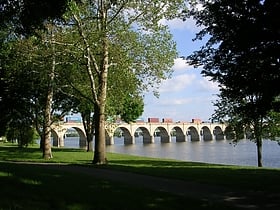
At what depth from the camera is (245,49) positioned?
14.5 meters

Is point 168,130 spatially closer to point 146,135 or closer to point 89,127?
point 146,135

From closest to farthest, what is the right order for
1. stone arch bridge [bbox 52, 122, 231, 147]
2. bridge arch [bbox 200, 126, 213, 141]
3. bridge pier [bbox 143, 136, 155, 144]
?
stone arch bridge [bbox 52, 122, 231, 147] < bridge pier [bbox 143, 136, 155, 144] < bridge arch [bbox 200, 126, 213, 141]

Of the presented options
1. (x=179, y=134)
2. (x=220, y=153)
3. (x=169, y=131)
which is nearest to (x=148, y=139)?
(x=169, y=131)

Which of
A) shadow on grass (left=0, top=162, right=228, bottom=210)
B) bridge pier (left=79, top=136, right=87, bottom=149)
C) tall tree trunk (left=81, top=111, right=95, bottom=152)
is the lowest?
shadow on grass (left=0, top=162, right=228, bottom=210)

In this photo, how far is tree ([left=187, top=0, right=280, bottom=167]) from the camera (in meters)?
13.9

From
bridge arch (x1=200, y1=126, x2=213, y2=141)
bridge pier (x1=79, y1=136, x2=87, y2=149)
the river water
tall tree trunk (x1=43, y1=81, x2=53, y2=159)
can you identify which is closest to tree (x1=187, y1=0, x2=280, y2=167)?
tall tree trunk (x1=43, y1=81, x2=53, y2=159)

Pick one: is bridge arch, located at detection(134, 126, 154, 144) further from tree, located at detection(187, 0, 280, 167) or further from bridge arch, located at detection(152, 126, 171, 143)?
tree, located at detection(187, 0, 280, 167)

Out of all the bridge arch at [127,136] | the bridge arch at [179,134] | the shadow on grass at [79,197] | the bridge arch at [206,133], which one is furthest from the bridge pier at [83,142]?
the shadow on grass at [79,197]

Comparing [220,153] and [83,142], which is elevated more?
[83,142]

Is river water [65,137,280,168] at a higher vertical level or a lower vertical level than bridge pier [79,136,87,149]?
lower

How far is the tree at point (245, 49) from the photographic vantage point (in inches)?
546

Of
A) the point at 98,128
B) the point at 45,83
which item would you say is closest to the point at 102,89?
the point at 98,128

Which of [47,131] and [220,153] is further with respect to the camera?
[220,153]

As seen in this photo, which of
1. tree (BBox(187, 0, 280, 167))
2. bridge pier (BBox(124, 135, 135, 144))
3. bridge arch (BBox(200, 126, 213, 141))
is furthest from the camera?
bridge arch (BBox(200, 126, 213, 141))
